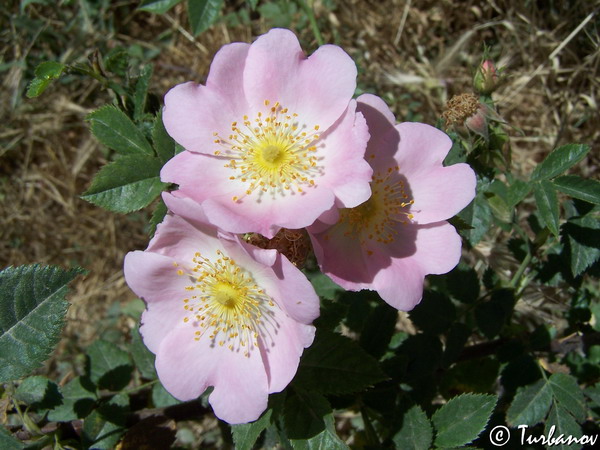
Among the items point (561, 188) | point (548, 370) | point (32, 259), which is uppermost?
point (561, 188)

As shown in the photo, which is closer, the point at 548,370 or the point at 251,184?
the point at 251,184

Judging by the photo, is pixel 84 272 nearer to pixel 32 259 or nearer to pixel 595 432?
pixel 595 432

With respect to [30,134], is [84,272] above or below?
above

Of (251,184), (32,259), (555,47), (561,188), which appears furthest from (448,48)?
(32,259)

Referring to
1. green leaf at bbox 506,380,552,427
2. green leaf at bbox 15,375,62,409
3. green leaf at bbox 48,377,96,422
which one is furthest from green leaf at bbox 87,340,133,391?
green leaf at bbox 506,380,552,427

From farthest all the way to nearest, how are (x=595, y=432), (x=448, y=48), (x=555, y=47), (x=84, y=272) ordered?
(x=448, y=48), (x=555, y=47), (x=595, y=432), (x=84, y=272)

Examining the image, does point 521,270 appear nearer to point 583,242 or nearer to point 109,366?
point 583,242

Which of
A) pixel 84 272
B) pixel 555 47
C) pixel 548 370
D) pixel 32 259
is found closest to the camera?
pixel 84 272

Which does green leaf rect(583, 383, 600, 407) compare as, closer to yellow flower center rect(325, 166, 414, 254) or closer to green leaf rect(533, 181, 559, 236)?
green leaf rect(533, 181, 559, 236)
